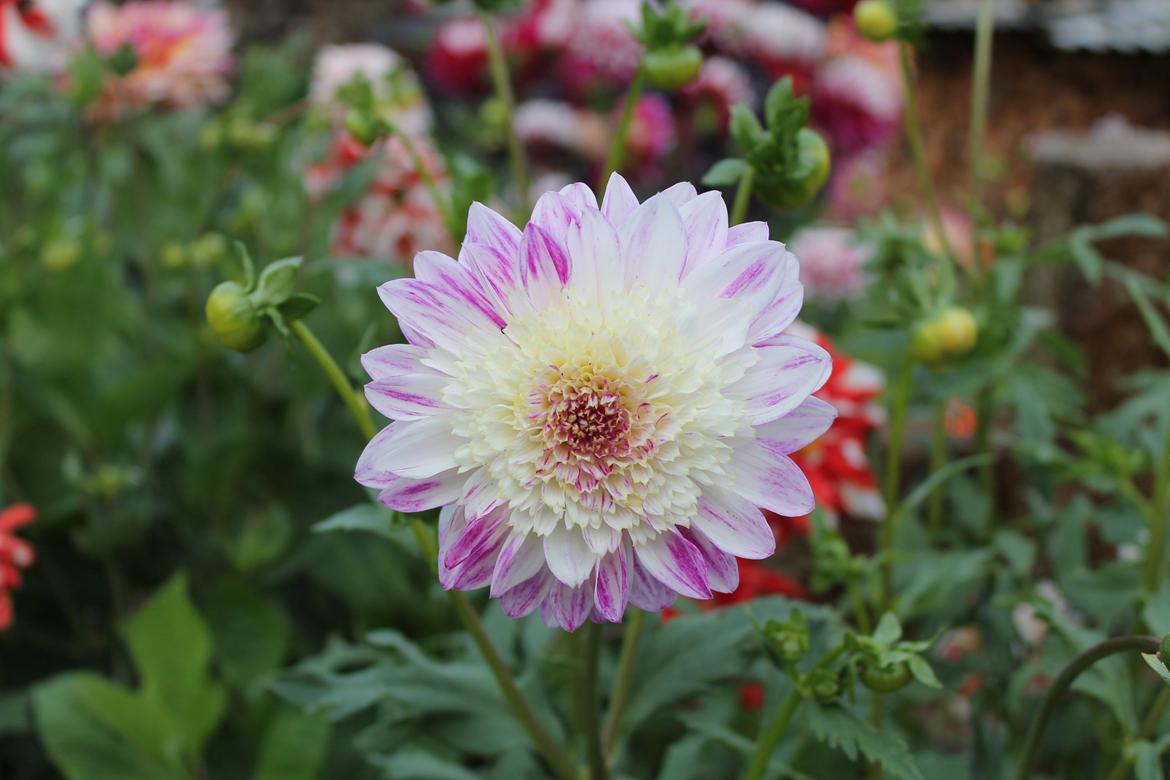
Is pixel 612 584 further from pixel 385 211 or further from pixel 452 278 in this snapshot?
pixel 385 211

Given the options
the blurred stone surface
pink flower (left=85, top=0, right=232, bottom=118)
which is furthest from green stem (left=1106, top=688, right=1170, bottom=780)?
pink flower (left=85, top=0, right=232, bottom=118)

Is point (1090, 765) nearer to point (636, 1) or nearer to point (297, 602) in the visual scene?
point (297, 602)

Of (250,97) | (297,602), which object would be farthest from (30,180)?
(297,602)

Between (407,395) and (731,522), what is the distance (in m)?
0.15

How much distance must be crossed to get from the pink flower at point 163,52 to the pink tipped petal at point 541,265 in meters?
1.03

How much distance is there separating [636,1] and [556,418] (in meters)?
1.14

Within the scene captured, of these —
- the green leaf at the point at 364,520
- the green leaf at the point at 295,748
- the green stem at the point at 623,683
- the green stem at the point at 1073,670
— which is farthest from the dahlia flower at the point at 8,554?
the green stem at the point at 1073,670

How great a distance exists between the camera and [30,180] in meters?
1.30

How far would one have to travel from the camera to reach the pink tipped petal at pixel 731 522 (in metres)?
0.50

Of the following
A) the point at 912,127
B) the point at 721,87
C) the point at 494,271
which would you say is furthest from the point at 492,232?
the point at 721,87

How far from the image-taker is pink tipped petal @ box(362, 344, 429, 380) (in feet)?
1.63

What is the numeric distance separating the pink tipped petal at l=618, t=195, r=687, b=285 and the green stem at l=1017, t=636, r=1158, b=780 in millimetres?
265

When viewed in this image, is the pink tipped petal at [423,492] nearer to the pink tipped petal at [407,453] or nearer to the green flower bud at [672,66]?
the pink tipped petal at [407,453]

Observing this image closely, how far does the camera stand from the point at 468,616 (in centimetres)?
60
